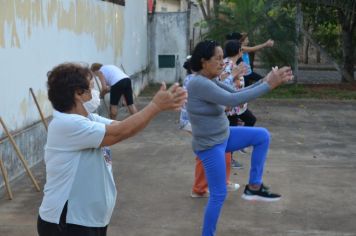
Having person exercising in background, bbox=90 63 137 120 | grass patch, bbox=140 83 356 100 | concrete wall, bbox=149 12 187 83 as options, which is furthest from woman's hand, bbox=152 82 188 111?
concrete wall, bbox=149 12 187 83

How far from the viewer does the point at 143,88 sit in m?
17.2

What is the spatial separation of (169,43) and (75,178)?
15684mm

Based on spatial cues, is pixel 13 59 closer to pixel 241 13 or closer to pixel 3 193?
pixel 3 193

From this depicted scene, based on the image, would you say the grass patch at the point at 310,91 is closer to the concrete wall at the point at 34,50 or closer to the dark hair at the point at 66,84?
the concrete wall at the point at 34,50

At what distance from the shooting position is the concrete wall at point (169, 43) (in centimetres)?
1850

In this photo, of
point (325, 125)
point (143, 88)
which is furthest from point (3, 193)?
point (143, 88)

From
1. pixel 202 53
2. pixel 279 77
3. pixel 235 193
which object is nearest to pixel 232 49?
pixel 235 193

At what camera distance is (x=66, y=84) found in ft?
10.1

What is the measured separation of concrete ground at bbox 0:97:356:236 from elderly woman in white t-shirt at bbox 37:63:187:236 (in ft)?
7.09

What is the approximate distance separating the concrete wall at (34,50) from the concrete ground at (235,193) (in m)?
0.51

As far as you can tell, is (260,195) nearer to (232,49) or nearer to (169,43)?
(232,49)

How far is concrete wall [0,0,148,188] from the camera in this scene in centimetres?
694

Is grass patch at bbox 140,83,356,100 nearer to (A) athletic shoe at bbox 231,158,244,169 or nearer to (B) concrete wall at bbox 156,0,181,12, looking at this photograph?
(B) concrete wall at bbox 156,0,181,12

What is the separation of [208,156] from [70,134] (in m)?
1.98
